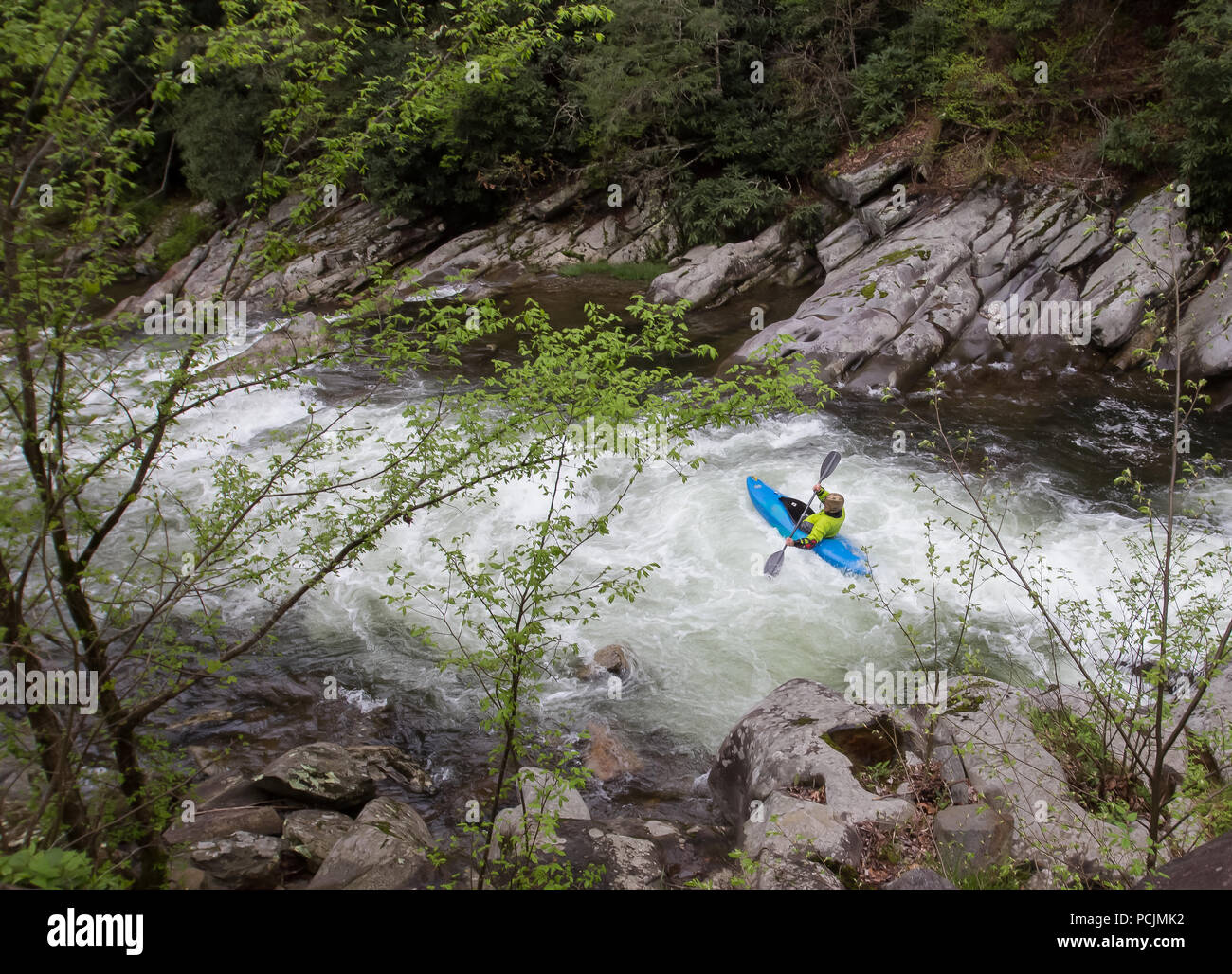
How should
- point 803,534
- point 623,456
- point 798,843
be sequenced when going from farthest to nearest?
point 623,456, point 803,534, point 798,843

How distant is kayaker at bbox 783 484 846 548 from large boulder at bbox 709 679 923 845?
2725 millimetres

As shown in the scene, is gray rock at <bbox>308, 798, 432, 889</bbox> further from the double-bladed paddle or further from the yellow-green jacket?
the yellow-green jacket

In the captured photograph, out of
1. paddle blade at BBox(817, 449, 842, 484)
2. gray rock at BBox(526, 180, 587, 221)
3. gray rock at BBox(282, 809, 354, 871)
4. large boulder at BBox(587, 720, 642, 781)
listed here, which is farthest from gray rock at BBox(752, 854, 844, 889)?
gray rock at BBox(526, 180, 587, 221)

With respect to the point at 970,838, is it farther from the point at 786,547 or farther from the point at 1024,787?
the point at 786,547

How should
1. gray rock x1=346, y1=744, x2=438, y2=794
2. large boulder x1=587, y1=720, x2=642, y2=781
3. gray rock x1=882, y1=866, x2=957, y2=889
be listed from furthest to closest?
large boulder x1=587, y1=720, x2=642, y2=781 < gray rock x1=346, y1=744, x2=438, y2=794 < gray rock x1=882, y1=866, x2=957, y2=889

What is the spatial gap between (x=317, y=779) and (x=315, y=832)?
21.8 inches

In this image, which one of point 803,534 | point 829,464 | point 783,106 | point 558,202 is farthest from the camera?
point 558,202

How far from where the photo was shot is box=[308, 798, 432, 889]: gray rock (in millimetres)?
5102

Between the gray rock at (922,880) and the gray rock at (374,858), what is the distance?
9.68ft

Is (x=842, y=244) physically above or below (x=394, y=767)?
above

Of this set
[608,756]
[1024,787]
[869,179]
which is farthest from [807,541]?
[869,179]

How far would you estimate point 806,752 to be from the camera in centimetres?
576
